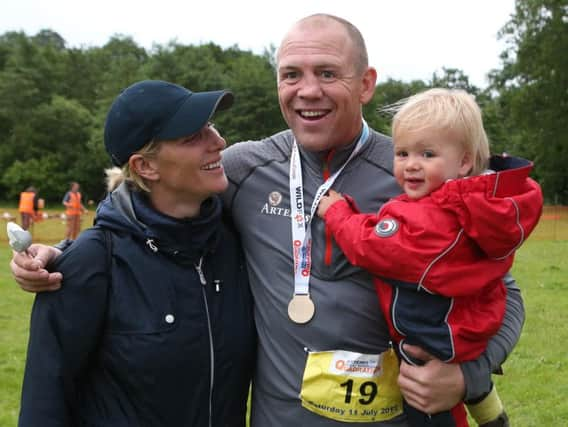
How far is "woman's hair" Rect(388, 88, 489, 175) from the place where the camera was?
8.61 feet

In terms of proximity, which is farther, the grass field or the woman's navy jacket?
the grass field

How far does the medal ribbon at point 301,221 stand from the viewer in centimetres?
280

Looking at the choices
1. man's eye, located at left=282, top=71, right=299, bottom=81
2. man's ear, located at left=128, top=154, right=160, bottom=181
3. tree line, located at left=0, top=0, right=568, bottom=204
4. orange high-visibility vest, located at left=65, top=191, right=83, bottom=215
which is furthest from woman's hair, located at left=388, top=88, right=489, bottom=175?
tree line, located at left=0, top=0, right=568, bottom=204

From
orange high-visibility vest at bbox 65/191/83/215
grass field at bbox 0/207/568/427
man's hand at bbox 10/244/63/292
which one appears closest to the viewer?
man's hand at bbox 10/244/63/292

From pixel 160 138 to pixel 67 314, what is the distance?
75 centimetres

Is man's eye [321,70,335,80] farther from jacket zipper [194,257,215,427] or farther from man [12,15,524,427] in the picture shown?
jacket zipper [194,257,215,427]

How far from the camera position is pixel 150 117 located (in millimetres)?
2662

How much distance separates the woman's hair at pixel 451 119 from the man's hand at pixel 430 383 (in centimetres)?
75

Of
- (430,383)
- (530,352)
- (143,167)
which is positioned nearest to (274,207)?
(143,167)

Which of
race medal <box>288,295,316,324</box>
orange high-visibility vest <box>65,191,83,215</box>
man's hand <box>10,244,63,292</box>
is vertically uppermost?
man's hand <box>10,244,63,292</box>

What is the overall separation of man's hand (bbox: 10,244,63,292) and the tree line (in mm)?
41034

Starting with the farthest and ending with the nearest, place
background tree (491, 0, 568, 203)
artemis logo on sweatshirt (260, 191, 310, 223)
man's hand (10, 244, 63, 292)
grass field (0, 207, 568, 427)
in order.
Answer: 1. background tree (491, 0, 568, 203)
2. grass field (0, 207, 568, 427)
3. artemis logo on sweatshirt (260, 191, 310, 223)
4. man's hand (10, 244, 63, 292)

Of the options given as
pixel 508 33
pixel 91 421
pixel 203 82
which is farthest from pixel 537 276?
pixel 203 82

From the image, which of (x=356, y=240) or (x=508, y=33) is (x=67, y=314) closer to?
(x=356, y=240)
